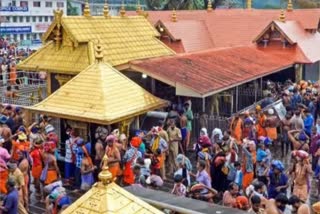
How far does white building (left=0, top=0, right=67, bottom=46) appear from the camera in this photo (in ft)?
164

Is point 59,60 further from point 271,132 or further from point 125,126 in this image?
point 271,132

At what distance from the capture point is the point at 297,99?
15.8 metres

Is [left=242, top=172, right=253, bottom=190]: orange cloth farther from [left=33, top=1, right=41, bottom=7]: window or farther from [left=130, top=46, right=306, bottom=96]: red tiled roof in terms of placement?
[left=33, top=1, right=41, bottom=7]: window

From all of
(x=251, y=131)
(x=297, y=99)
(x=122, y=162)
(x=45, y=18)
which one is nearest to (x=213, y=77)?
(x=297, y=99)

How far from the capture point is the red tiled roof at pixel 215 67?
50.1 feet

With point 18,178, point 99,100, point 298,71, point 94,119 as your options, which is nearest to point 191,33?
point 298,71

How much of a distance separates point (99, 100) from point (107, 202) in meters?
9.22

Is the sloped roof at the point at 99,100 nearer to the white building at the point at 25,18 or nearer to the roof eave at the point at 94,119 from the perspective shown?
the roof eave at the point at 94,119

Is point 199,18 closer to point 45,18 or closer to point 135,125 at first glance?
point 135,125

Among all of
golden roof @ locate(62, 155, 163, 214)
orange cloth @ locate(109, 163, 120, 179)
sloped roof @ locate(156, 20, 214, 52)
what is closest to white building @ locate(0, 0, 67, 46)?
sloped roof @ locate(156, 20, 214, 52)

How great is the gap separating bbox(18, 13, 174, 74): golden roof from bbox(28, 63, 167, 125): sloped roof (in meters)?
2.35

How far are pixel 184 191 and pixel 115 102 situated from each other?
179 inches

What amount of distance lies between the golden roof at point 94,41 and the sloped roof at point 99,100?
2.35 meters

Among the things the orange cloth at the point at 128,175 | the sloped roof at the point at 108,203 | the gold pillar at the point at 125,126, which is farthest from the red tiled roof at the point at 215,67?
the sloped roof at the point at 108,203
